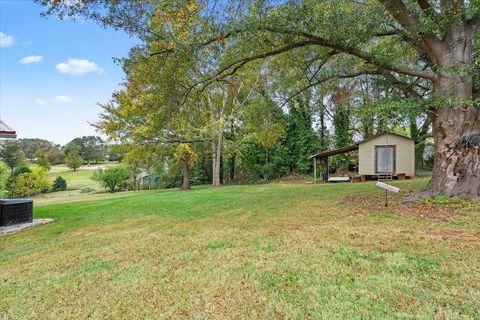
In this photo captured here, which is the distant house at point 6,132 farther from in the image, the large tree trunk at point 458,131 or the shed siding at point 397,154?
the shed siding at point 397,154

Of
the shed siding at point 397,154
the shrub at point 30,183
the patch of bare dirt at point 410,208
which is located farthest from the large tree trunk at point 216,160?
the shrub at point 30,183

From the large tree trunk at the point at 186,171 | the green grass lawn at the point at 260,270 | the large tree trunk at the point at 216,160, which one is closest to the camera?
the green grass lawn at the point at 260,270

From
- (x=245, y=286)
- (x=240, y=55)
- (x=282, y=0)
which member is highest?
(x=282, y=0)

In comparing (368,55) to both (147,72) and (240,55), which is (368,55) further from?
(147,72)

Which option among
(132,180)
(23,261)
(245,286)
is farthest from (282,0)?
(132,180)

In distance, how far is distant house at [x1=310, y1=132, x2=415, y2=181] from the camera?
51.9 ft

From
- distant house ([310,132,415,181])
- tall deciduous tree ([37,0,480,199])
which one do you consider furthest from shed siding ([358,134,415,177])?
tall deciduous tree ([37,0,480,199])

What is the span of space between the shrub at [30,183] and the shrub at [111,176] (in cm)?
446

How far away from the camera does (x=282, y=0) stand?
6281 mm

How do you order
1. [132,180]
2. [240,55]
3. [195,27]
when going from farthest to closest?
[132,180] < [240,55] < [195,27]

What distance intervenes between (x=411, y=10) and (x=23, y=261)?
8.93 m

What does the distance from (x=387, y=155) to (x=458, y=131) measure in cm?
1025

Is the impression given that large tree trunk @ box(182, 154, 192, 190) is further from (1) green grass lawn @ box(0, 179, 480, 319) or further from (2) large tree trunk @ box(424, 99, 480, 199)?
(2) large tree trunk @ box(424, 99, 480, 199)

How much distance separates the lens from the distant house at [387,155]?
15828 millimetres
